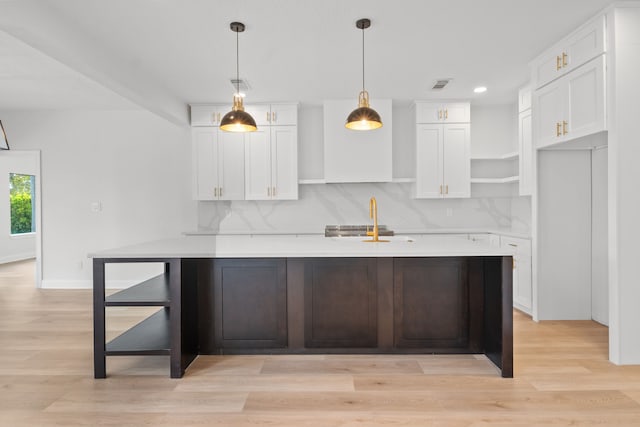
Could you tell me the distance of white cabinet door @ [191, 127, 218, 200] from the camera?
5234mm

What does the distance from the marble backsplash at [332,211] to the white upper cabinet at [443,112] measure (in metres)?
0.97

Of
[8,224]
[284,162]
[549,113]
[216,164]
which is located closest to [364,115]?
[549,113]

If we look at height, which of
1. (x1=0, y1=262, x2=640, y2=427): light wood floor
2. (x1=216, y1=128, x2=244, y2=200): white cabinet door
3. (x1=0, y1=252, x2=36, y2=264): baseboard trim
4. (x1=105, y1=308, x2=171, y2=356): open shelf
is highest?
(x1=216, y1=128, x2=244, y2=200): white cabinet door

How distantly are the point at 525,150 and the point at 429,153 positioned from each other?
113 centimetres

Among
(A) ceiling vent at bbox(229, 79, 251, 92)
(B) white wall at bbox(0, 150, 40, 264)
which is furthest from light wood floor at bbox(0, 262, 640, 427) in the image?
(B) white wall at bbox(0, 150, 40, 264)

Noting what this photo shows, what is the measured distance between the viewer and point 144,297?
262 cm

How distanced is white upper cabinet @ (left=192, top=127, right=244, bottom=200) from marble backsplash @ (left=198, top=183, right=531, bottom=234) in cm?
39

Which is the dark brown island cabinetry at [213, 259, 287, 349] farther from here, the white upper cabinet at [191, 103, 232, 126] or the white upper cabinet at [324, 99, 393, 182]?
the white upper cabinet at [191, 103, 232, 126]

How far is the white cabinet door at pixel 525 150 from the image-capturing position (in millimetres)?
4438

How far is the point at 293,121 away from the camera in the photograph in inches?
205

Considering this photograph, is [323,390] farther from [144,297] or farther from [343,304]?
[144,297]

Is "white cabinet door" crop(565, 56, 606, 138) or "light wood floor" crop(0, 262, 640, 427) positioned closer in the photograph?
"light wood floor" crop(0, 262, 640, 427)

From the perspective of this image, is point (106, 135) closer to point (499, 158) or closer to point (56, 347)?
point (56, 347)

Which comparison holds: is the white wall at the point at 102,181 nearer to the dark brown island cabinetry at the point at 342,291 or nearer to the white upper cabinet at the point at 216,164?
the white upper cabinet at the point at 216,164
